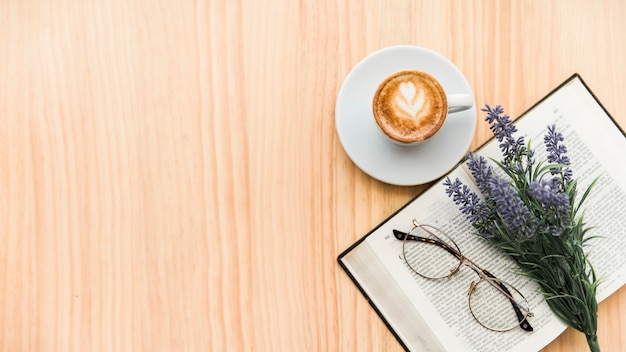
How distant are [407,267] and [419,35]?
378mm

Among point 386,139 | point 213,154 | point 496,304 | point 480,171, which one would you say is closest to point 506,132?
point 480,171

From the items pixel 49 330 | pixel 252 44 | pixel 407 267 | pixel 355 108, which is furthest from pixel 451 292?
pixel 49 330

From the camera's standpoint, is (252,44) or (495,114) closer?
(495,114)

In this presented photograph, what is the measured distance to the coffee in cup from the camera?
85cm

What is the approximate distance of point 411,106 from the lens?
86cm

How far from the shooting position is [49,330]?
0.92 m

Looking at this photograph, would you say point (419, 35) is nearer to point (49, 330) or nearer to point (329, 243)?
point (329, 243)

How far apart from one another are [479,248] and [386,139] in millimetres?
233

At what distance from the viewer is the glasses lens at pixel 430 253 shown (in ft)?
3.06

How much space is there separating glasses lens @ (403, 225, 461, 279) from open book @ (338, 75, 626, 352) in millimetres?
11

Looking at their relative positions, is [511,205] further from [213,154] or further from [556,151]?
[213,154]

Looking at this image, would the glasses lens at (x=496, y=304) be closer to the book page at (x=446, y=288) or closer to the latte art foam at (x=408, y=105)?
the book page at (x=446, y=288)

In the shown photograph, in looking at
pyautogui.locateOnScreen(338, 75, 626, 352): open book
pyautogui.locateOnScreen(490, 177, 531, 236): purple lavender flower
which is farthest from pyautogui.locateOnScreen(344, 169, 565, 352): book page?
pyautogui.locateOnScreen(490, 177, 531, 236): purple lavender flower

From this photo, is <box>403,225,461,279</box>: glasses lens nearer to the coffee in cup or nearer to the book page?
the book page
